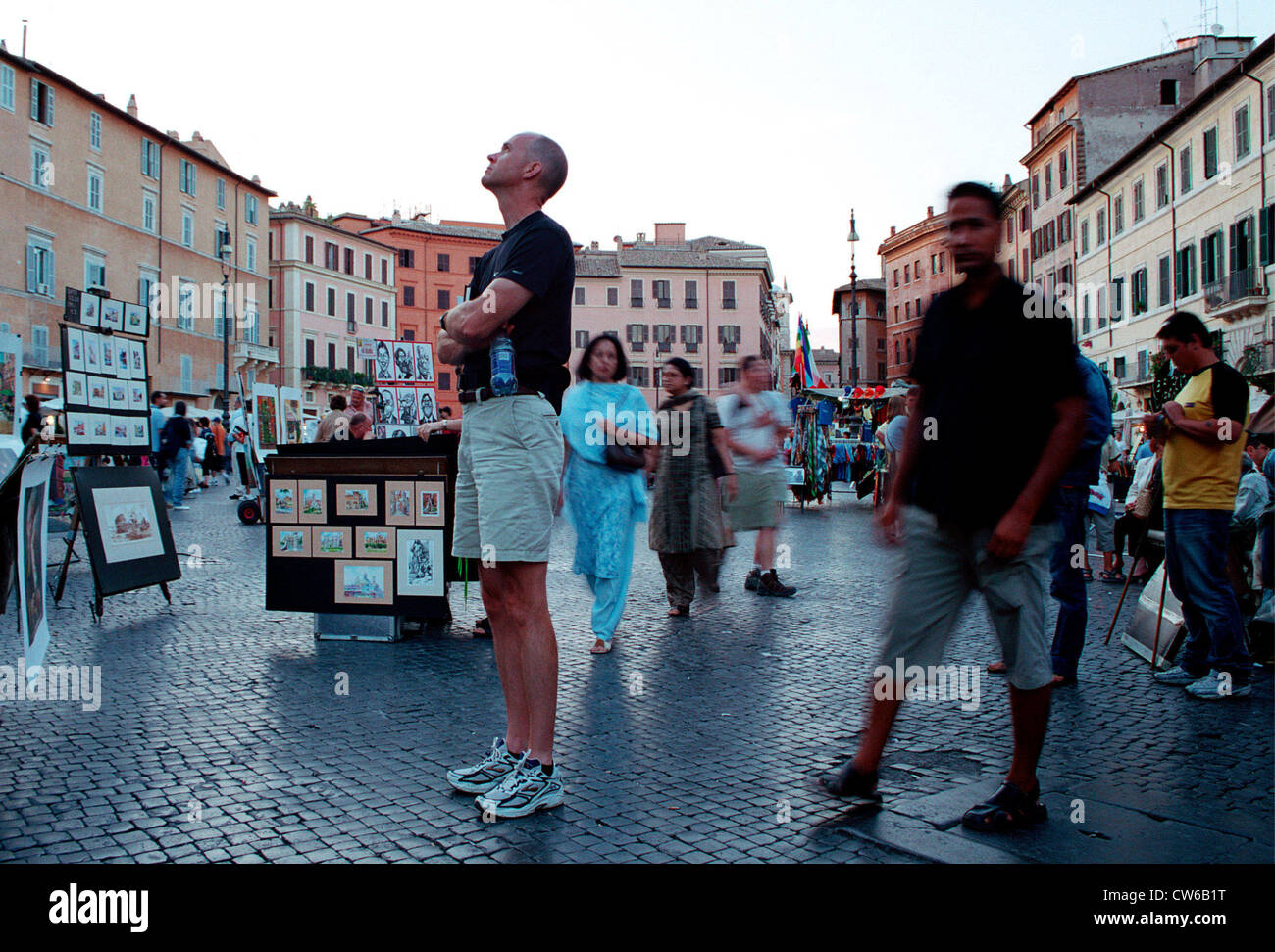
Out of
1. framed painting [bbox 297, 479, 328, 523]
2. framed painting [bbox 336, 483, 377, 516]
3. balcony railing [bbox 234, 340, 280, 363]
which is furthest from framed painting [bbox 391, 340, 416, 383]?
balcony railing [bbox 234, 340, 280, 363]

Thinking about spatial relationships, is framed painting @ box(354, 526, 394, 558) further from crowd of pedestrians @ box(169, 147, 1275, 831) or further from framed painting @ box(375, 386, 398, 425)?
framed painting @ box(375, 386, 398, 425)

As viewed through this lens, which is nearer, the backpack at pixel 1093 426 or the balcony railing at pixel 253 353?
the backpack at pixel 1093 426

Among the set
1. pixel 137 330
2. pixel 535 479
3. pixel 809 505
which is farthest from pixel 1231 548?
pixel 809 505

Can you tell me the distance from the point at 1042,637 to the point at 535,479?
1.67 metres

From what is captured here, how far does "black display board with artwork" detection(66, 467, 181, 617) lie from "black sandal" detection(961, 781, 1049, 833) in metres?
5.92

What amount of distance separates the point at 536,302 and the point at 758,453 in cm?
521

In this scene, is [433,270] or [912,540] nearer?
[912,540]

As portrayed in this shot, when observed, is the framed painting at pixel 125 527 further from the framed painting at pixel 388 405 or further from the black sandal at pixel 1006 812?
the framed painting at pixel 388 405

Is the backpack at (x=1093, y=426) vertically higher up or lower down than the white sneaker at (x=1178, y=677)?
higher up

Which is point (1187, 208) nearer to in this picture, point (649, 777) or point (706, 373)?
point (649, 777)

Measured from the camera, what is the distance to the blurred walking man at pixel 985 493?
3277 millimetres

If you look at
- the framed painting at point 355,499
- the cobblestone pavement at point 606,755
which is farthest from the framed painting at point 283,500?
the cobblestone pavement at point 606,755

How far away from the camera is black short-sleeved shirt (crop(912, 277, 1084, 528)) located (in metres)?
3.29

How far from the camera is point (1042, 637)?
3359 millimetres
